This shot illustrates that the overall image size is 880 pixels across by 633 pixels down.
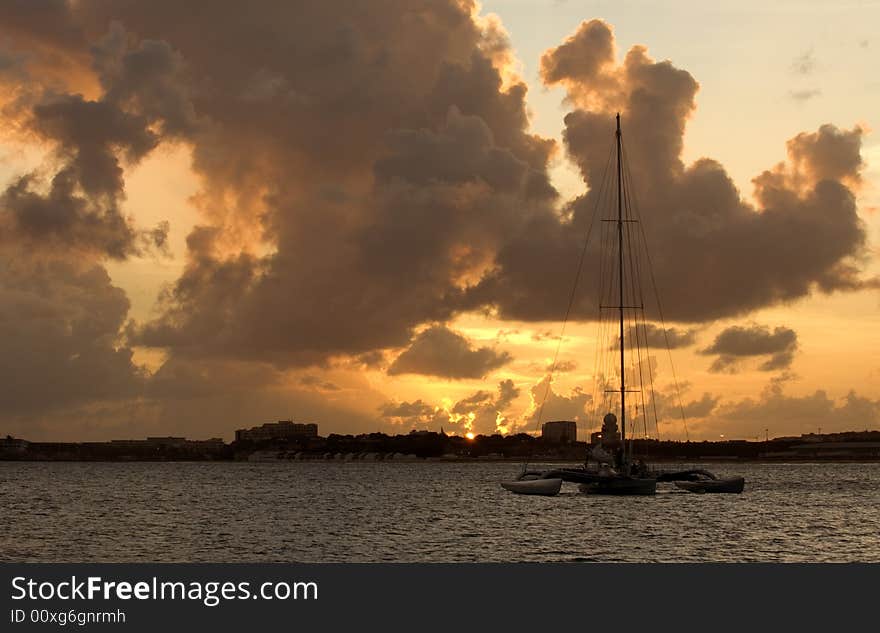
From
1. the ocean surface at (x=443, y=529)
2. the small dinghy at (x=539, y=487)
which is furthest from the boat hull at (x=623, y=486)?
the small dinghy at (x=539, y=487)

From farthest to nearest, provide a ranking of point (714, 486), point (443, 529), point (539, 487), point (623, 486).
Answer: point (714, 486) → point (539, 487) → point (623, 486) → point (443, 529)

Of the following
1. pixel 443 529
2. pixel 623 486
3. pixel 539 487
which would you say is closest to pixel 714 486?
pixel 539 487

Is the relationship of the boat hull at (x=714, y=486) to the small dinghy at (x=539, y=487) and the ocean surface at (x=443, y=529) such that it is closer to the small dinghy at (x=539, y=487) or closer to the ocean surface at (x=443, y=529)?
the ocean surface at (x=443, y=529)

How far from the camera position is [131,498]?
487 ft

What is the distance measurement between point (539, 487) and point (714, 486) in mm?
26457

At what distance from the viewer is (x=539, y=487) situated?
450 ft

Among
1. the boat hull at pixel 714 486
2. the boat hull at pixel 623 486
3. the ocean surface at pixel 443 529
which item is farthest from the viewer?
the boat hull at pixel 714 486

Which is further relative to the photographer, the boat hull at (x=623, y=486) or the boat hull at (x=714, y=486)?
the boat hull at (x=714, y=486)

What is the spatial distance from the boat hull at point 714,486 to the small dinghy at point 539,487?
2040 centimetres

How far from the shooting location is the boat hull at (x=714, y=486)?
484ft

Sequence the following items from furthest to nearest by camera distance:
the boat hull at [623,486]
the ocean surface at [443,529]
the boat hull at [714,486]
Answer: the boat hull at [714,486]
the boat hull at [623,486]
the ocean surface at [443,529]

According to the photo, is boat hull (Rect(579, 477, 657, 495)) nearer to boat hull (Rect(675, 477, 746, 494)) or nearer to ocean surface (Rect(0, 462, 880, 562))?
ocean surface (Rect(0, 462, 880, 562))

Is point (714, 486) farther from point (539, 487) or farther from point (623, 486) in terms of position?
point (623, 486)

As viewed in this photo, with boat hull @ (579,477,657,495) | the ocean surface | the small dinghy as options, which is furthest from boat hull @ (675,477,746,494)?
boat hull @ (579,477,657,495)
